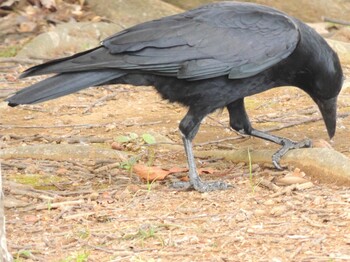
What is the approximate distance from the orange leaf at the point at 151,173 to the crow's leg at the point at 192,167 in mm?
162

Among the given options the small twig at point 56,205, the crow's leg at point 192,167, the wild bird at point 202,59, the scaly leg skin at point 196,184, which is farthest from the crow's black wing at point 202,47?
the small twig at point 56,205

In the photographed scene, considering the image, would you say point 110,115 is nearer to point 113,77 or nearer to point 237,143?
point 237,143

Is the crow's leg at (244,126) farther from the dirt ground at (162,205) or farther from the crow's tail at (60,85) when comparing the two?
the crow's tail at (60,85)

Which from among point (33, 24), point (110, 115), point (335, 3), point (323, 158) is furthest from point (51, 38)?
point (323, 158)

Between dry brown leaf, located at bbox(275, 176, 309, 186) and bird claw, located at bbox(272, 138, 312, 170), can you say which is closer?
dry brown leaf, located at bbox(275, 176, 309, 186)

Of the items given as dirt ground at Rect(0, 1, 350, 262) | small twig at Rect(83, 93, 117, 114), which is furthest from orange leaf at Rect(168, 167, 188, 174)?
small twig at Rect(83, 93, 117, 114)

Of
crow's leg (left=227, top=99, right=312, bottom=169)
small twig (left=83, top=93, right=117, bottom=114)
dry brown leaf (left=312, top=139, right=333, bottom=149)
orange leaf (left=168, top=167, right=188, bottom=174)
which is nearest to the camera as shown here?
orange leaf (left=168, top=167, right=188, bottom=174)

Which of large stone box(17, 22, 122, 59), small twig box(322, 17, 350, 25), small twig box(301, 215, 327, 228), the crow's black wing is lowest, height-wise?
large stone box(17, 22, 122, 59)

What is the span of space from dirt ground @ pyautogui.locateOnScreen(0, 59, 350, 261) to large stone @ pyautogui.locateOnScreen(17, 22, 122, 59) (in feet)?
9.71

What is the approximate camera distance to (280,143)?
6.16m

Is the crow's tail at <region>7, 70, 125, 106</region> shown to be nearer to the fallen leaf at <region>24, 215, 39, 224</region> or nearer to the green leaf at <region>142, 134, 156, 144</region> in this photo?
the fallen leaf at <region>24, 215, 39, 224</region>

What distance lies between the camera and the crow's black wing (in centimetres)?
553

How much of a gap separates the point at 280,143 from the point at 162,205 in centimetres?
142

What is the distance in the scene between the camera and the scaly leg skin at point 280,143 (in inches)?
230
